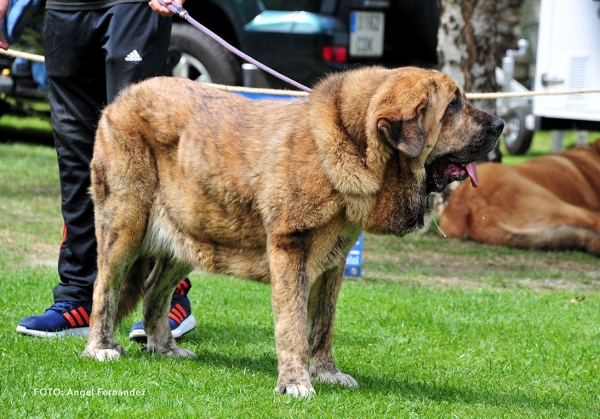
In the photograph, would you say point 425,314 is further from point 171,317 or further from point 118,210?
point 118,210

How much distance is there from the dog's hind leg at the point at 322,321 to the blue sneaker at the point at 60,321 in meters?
1.56

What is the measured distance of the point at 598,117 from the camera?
32.8ft

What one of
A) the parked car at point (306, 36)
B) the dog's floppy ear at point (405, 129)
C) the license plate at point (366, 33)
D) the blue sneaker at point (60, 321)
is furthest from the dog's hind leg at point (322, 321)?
the license plate at point (366, 33)

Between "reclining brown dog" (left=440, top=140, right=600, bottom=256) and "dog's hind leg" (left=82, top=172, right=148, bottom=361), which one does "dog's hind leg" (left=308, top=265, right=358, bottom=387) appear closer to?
"dog's hind leg" (left=82, top=172, right=148, bottom=361)

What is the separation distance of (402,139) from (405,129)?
0.17 ft

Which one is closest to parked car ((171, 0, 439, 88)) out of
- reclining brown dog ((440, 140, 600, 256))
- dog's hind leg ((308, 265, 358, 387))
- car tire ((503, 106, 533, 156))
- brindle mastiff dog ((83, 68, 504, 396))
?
reclining brown dog ((440, 140, 600, 256))

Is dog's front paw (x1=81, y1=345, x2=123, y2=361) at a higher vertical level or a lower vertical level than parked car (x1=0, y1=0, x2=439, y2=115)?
lower

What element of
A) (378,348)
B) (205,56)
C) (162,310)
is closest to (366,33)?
(205,56)

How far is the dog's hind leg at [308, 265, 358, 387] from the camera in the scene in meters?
4.42

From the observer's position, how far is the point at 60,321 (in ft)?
16.6

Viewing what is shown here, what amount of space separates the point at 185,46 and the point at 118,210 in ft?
21.6

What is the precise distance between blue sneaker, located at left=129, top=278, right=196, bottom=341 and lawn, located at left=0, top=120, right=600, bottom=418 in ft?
0.24

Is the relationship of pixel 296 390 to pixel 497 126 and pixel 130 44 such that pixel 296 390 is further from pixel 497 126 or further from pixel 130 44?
pixel 130 44

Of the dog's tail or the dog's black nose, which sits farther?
the dog's tail
